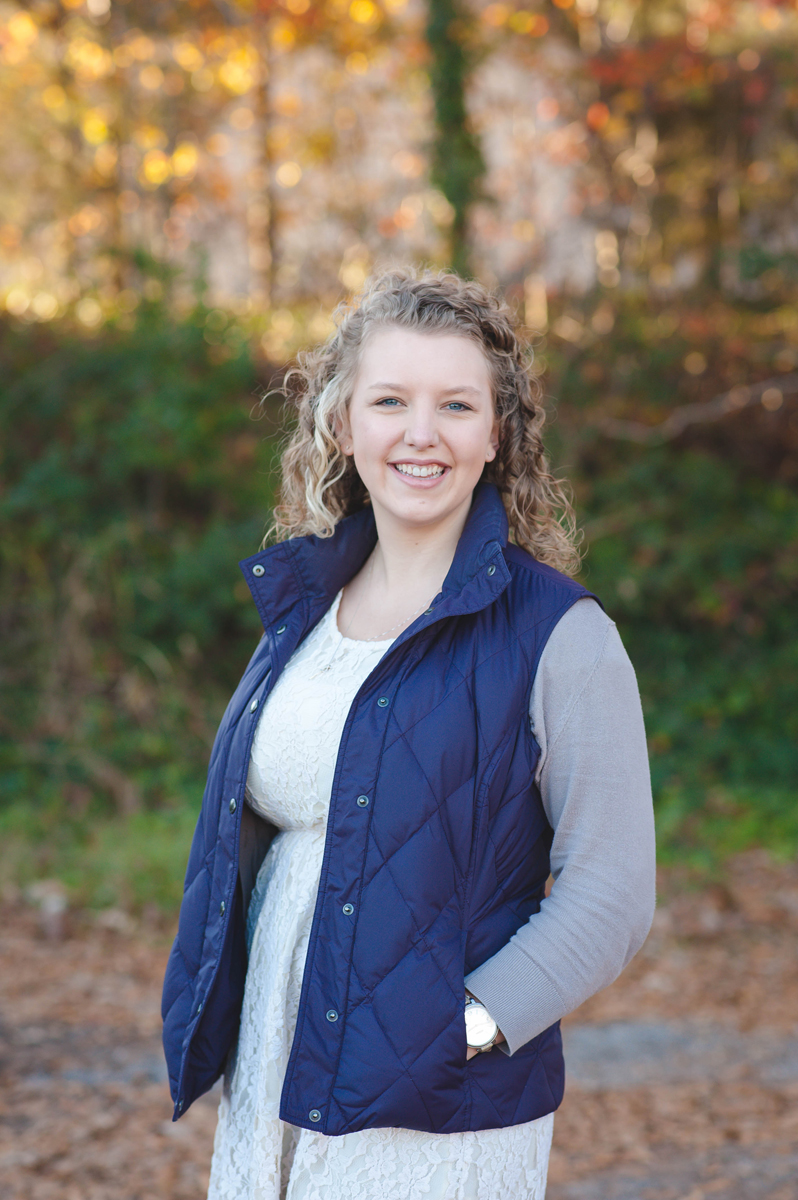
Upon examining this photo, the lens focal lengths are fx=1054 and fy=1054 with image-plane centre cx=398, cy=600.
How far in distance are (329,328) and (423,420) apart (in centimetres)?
648

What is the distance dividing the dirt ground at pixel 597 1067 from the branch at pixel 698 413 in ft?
10.0

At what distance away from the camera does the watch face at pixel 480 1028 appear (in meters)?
1.62

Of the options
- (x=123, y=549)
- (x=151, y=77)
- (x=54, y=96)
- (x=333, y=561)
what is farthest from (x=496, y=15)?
(x=333, y=561)

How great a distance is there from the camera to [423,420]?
1826 millimetres

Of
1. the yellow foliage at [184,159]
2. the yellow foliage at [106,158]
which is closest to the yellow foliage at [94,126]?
the yellow foliage at [106,158]

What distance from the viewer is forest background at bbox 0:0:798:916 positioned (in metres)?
6.63

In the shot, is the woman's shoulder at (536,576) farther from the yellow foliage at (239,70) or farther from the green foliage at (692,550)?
the yellow foliage at (239,70)

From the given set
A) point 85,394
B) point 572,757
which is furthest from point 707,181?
point 572,757

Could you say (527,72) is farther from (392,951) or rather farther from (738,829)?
(392,951)

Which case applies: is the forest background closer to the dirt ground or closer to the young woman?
the dirt ground

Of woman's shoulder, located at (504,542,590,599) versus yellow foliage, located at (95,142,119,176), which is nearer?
woman's shoulder, located at (504,542,590,599)

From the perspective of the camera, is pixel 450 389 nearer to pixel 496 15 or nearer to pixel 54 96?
pixel 496 15

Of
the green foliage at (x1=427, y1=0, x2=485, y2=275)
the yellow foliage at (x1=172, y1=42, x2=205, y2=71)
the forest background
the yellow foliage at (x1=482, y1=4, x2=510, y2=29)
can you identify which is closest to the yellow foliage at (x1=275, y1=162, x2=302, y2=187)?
the forest background

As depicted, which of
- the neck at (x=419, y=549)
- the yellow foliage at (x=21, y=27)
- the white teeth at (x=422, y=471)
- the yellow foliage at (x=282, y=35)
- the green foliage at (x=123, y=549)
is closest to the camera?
the white teeth at (x=422, y=471)
